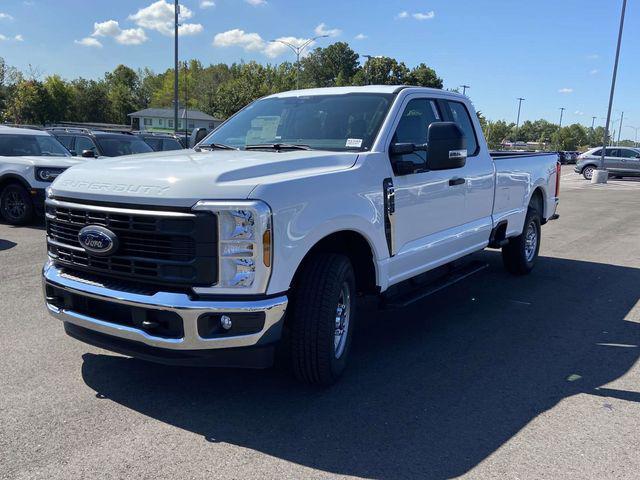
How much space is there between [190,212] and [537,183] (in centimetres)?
573

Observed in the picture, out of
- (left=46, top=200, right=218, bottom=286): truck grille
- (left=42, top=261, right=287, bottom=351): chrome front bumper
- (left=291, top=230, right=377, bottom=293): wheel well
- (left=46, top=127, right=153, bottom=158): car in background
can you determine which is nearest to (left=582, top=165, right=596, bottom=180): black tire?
(left=46, top=127, right=153, bottom=158): car in background

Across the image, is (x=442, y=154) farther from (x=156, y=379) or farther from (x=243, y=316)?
(x=156, y=379)

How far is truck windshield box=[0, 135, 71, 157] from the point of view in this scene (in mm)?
11023

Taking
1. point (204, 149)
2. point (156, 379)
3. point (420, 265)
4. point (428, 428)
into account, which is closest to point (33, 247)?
point (204, 149)

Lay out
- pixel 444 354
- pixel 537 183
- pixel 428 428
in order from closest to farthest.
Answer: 1. pixel 428 428
2. pixel 444 354
3. pixel 537 183

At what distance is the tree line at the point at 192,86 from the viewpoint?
64.7 m

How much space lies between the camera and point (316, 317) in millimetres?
3738

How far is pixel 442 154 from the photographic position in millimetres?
4484

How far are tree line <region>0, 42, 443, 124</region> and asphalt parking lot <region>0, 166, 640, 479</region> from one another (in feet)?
205

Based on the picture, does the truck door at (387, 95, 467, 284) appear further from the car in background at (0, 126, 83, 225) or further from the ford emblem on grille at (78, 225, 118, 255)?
the car in background at (0, 126, 83, 225)

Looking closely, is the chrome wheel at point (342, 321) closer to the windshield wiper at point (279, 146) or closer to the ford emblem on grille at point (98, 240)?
the windshield wiper at point (279, 146)

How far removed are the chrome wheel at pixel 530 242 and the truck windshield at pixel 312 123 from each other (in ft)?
12.0

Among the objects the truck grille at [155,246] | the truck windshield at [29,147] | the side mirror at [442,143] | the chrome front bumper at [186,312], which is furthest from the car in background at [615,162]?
the truck grille at [155,246]

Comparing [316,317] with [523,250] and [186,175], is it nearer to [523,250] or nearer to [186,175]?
[186,175]
